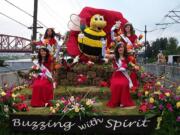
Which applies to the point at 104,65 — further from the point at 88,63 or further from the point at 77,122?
the point at 77,122

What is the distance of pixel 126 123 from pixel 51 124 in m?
1.31

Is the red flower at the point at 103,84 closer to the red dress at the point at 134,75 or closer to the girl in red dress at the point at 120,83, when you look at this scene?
the red dress at the point at 134,75

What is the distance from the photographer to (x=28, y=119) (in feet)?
23.0

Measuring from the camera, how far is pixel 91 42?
1159 centimetres

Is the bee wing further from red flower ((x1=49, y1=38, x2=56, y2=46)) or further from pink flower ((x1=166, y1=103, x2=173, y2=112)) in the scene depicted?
pink flower ((x1=166, y1=103, x2=173, y2=112))

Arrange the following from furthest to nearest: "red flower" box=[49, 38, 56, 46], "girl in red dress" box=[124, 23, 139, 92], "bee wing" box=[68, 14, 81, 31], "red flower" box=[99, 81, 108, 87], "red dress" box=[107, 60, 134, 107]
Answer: "bee wing" box=[68, 14, 81, 31] < "red flower" box=[49, 38, 56, 46] < "red flower" box=[99, 81, 108, 87] < "girl in red dress" box=[124, 23, 139, 92] < "red dress" box=[107, 60, 134, 107]

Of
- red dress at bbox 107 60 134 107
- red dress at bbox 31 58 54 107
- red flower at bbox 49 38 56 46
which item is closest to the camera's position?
red dress at bbox 107 60 134 107

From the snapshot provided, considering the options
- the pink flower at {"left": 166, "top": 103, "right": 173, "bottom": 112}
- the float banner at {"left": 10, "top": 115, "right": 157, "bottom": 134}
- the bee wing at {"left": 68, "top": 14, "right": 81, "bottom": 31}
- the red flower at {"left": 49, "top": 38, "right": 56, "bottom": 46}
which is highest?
the bee wing at {"left": 68, "top": 14, "right": 81, "bottom": 31}

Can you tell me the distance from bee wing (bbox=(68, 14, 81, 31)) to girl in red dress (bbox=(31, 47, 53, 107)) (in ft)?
10.5

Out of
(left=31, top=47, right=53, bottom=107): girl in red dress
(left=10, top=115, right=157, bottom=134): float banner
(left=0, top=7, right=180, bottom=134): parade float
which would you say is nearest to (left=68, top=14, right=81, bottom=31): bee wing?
(left=0, top=7, right=180, bottom=134): parade float

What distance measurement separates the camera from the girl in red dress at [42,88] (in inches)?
345

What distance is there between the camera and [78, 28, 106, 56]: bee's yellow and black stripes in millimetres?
11578

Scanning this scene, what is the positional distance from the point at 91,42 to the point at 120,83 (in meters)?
3.42

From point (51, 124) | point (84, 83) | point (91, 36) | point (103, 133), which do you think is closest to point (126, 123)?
point (103, 133)
